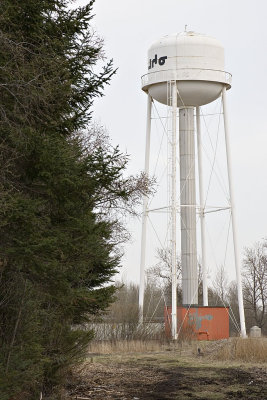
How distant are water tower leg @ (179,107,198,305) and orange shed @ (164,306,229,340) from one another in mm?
1019

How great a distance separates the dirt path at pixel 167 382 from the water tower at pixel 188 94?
11.5 meters

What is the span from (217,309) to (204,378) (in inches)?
636

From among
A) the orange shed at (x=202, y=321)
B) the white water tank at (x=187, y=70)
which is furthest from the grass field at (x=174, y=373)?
the white water tank at (x=187, y=70)

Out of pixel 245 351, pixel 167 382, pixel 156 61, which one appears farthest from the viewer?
pixel 156 61

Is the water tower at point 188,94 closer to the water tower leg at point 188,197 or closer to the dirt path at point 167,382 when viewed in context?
the water tower leg at point 188,197

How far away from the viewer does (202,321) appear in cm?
3294

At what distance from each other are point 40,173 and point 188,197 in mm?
23830

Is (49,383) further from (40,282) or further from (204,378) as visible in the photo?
(204,378)

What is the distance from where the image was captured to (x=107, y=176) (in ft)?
32.9

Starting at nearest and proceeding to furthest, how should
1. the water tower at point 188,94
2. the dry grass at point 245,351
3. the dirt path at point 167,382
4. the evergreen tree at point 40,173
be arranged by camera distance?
the evergreen tree at point 40,173 → the dirt path at point 167,382 → the dry grass at point 245,351 → the water tower at point 188,94

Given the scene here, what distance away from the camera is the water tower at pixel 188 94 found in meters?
32.3

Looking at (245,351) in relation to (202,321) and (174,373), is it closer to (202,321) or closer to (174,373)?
(174,373)

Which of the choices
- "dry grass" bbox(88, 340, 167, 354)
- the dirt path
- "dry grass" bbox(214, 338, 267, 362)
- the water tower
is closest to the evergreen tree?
the dirt path

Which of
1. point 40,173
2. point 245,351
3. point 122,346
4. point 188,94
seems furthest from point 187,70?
point 40,173
